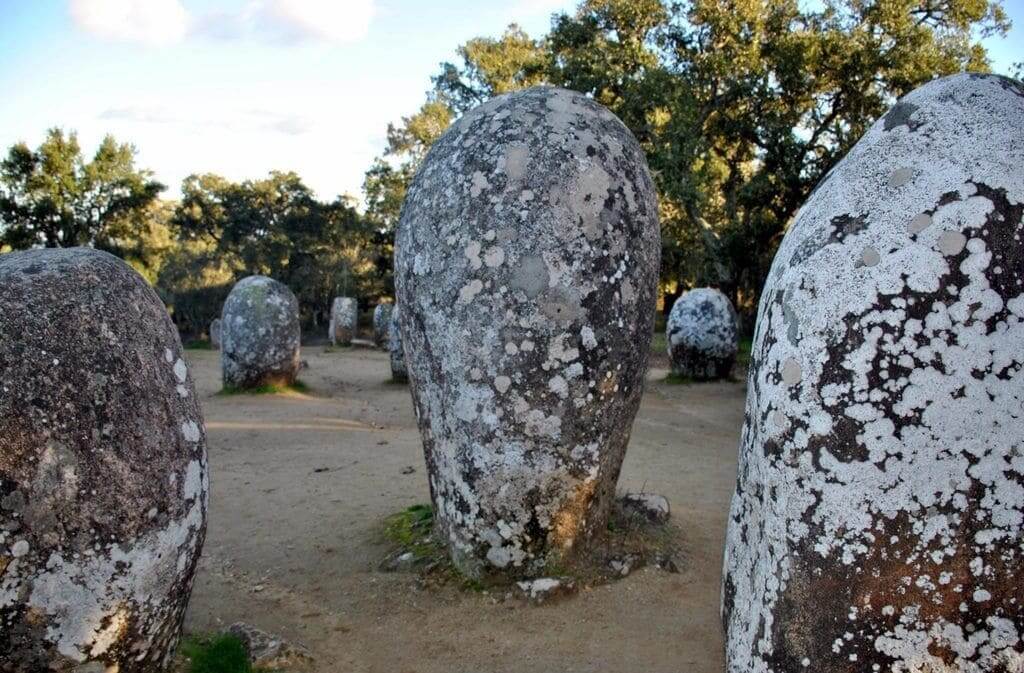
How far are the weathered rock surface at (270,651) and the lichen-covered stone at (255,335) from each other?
1044 centimetres

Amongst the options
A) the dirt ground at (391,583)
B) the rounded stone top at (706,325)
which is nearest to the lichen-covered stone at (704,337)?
the rounded stone top at (706,325)

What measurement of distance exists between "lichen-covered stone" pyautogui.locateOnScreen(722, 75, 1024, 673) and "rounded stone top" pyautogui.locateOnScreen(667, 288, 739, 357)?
44.8 feet

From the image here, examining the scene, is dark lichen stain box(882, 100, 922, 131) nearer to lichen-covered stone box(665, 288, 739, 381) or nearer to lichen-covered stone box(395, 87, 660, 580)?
lichen-covered stone box(395, 87, 660, 580)

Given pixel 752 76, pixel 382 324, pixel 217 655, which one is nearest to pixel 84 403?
pixel 217 655

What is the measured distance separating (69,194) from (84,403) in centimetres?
3083

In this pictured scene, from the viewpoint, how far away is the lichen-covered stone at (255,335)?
14.0 meters

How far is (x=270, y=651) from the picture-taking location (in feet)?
12.8

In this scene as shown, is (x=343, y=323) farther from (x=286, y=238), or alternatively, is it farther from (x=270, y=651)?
(x=270, y=651)

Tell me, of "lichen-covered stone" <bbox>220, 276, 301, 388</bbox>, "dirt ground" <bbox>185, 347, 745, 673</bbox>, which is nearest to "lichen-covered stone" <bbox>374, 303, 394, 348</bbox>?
"lichen-covered stone" <bbox>220, 276, 301, 388</bbox>

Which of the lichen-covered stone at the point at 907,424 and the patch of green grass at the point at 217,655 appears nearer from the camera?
the lichen-covered stone at the point at 907,424

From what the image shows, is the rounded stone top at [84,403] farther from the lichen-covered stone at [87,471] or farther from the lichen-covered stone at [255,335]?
the lichen-covered stone at [255,335]

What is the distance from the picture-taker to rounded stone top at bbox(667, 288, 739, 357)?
15883 millimetres

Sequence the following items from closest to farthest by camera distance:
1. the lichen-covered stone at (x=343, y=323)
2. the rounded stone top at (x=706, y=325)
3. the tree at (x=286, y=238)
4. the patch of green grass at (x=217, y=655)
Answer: the patch of green grass at (x=217, y=655)
the rounded stone top at (x=706, y=325)
the lichen-covered stone at (x=343, y=323)
the tree at (x=286, y=238)

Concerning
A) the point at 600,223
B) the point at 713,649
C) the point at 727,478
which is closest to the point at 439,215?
the point at 600,223
